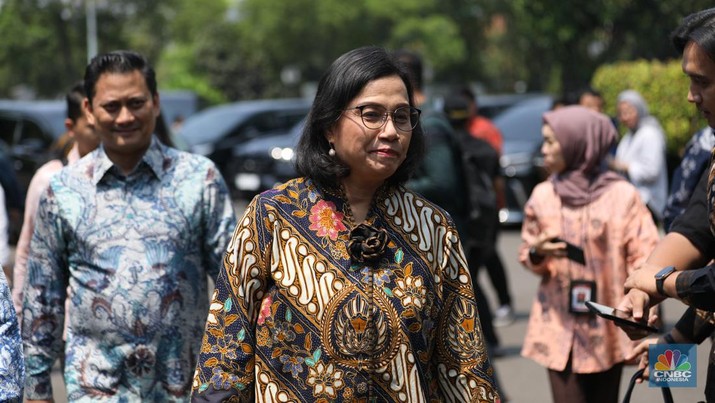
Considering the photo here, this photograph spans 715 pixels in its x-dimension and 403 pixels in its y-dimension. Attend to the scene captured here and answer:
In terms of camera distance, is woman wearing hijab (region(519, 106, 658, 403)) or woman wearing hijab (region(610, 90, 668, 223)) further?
woman wearing hijab (region(610, 90, 668, 223))

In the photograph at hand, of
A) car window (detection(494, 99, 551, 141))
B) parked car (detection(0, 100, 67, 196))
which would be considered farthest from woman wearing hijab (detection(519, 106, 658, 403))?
parked car (detection(0, 100, 67, 196))

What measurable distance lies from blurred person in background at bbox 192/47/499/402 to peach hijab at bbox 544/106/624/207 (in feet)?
7.64

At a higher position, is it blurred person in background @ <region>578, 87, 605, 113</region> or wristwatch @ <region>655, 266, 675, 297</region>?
wristwatch @ <region>655, 266, 675, 297</region>

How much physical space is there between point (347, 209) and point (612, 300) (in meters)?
2.50

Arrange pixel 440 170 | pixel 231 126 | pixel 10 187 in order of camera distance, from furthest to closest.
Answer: pixel 231 126, pixel 10 187, pixel 440 170

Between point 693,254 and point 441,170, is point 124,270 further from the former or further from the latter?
point 441,170

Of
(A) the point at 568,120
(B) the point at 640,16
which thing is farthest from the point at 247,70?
(A) the point at 568,120

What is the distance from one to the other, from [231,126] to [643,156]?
13.4 m

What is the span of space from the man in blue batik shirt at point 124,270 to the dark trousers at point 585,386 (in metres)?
1.80

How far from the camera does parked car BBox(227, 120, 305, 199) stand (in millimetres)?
21406

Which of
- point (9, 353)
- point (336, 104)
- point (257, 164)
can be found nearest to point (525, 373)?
point (336, 104)

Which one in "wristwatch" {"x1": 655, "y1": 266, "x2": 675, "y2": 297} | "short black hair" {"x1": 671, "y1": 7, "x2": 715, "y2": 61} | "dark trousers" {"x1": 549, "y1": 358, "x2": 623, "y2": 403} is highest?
"short black hair" {"x1": 671, "y1": 7, "x2": 715, "y2": 61}

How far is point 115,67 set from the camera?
4727 millimetres

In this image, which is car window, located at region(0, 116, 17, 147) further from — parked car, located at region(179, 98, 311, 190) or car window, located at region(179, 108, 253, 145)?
Answer: car window, located at region(179, 108, 253, 145)
